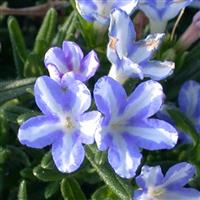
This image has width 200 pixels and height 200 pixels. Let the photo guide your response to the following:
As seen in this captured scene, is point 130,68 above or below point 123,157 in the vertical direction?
above

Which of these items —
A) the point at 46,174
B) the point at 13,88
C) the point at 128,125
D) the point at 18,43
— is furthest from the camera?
the point at 18,43

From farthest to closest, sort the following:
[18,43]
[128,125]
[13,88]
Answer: [18,43] → [13,88] → [128,125]

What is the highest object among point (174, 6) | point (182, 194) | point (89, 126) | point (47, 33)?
point (174, 6)

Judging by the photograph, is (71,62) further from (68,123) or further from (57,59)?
(68,123)

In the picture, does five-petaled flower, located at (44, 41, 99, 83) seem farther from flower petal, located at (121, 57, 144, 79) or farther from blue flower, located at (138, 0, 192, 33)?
blue flower, located at (138, 0, 192, 33)

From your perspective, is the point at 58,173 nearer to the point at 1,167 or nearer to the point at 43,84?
the point at 1,167

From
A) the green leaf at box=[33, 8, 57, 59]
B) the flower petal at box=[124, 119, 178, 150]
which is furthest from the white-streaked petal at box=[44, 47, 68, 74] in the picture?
the green leaf at box=[33, 8, 57, 59]

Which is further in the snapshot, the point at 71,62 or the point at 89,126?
the point at 71,62

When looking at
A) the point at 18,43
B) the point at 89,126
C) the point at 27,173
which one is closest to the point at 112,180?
the point at 89,126
